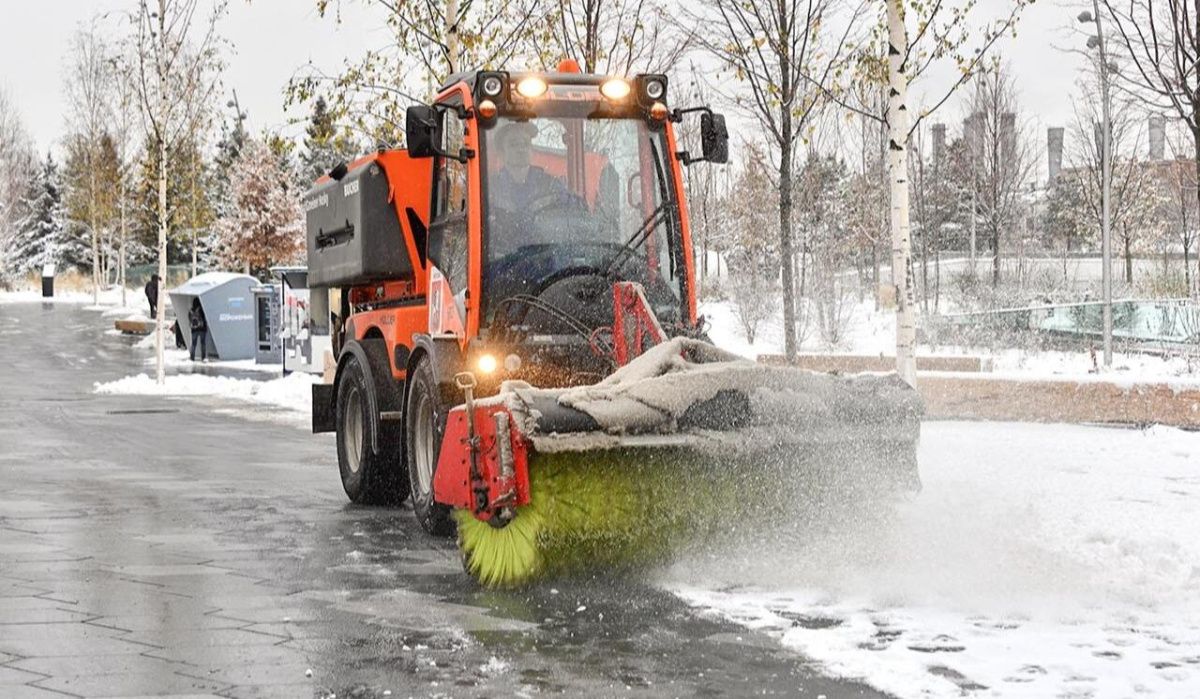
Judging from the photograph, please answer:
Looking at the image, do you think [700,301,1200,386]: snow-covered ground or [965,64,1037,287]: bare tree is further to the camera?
[965,64,1037,287]: bare tree

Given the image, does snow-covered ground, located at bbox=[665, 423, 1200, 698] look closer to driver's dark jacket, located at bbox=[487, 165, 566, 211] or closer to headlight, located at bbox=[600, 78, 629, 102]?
Answer: driver's dark jacket, located at bbox=[487, 165, 566, 211]

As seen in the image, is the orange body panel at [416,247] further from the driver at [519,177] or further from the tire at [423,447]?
the tire at [423,447]

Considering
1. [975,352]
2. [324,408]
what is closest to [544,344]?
[324,408]

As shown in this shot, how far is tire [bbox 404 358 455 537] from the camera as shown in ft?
30.1

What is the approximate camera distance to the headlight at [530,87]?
29.7 feet

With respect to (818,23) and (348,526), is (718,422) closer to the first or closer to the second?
(348,526)

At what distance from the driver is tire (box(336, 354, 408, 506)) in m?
2.28

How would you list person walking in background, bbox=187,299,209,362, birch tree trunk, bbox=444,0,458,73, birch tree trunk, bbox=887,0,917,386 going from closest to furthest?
birch tree trunk, bbox=887,0,917,386 → birch tree trunk, bbox=444,0,458,73 → person walking in background, bbox=187,299,209,362

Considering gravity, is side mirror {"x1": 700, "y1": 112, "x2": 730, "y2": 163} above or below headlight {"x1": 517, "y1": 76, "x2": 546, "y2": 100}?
below

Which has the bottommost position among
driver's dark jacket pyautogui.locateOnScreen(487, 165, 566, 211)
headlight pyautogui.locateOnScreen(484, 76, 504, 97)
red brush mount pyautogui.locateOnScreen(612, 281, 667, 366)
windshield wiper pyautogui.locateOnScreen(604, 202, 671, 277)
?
red brush mount pyautogui.locateOnScreen(612, 281, 667, 366)

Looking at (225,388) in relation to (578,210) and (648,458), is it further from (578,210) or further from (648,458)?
(648,458)

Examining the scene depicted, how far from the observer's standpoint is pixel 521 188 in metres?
9.06

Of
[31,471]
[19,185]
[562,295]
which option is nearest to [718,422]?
[562,295]

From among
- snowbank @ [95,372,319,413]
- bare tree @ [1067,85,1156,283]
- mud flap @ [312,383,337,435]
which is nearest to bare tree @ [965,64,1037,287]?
bare tree @ [1067,85,1156,283]
